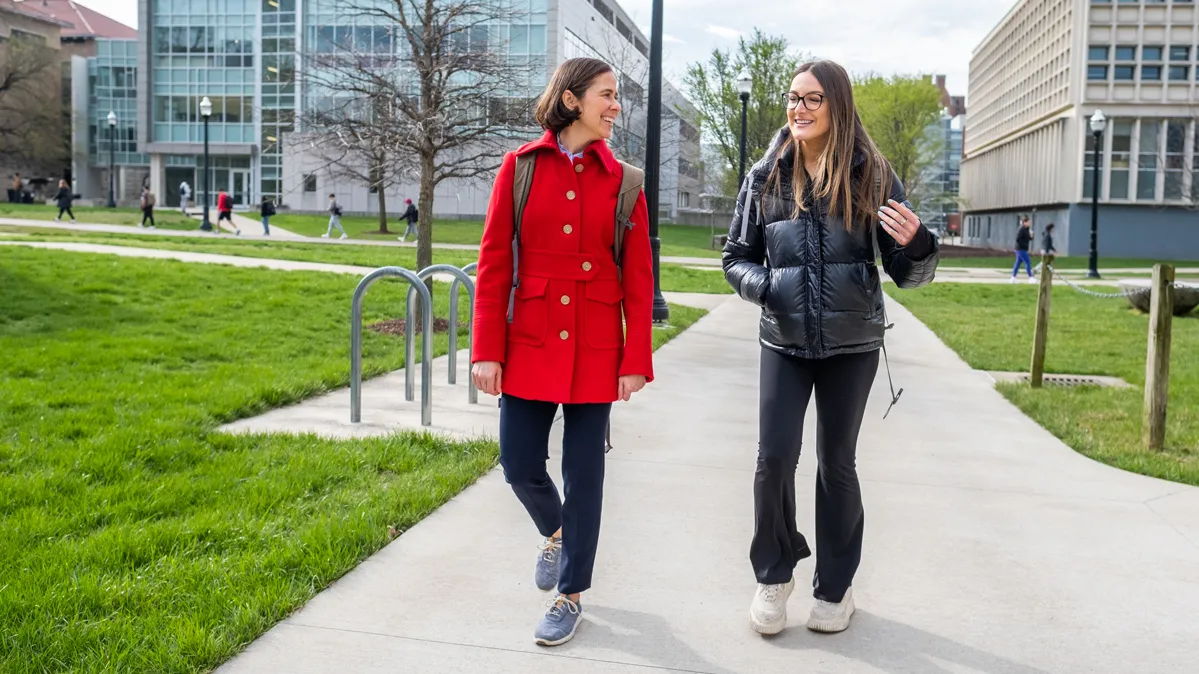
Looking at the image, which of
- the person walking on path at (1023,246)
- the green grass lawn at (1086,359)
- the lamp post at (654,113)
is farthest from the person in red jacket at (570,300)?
the person walking on path at (1023,246)

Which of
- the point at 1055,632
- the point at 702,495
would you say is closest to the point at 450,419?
the point at 702,495

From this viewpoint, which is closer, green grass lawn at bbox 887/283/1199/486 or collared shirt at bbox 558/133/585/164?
collared shirt at bbox 558/133/585/164

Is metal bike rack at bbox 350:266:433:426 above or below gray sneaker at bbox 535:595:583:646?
above

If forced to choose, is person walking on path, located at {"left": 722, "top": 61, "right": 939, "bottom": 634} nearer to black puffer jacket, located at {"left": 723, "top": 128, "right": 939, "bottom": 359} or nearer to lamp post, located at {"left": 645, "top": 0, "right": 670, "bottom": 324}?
black puffer jacket, located at {"left": 723, "top": 128, "right": 939, "bottom": 359}

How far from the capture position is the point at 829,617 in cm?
386

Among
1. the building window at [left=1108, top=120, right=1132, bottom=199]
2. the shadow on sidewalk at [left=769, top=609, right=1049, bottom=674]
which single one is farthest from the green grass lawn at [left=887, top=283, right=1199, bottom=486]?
the building window at [left=1108, top=120, right=1132, bottom=199]

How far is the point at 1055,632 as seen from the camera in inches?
154

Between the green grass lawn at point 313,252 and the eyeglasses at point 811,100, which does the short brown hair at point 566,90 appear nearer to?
the eyeglasses at point 811,100

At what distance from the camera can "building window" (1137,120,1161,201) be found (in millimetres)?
57969

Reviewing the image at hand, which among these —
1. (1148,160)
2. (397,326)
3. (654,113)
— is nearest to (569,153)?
(397,326)

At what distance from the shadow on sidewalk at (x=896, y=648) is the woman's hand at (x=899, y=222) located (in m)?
1.33

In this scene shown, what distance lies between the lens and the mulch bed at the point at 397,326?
12.5 meters

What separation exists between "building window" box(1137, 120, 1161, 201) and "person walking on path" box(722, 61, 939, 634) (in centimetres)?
Answer: 6080

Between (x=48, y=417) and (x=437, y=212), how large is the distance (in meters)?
55.5
